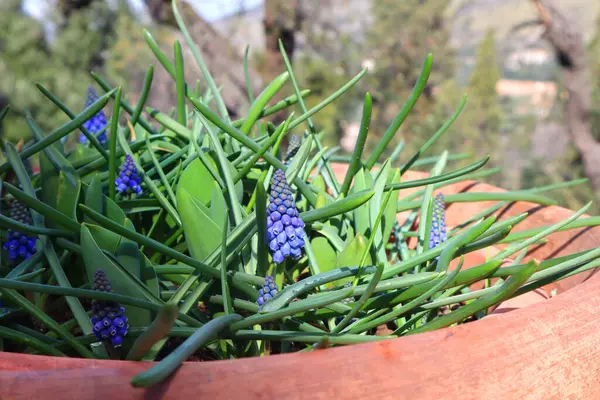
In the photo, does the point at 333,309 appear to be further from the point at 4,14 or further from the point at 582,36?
the point at 4,14

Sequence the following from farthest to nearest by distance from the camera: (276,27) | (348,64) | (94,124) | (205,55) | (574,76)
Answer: (348,64), (276,27), (574,76), (205,55), (94,124)

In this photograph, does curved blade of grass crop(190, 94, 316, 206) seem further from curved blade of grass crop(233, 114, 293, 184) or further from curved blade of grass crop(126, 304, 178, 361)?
curved blade of grass crop(126, 304, 178, 361)

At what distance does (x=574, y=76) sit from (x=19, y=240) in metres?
4.53

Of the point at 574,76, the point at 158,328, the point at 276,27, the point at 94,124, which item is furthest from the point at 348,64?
the point at 158,328

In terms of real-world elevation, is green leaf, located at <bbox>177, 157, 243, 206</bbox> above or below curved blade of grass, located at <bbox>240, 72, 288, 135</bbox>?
below

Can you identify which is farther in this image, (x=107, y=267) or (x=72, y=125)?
(x=72, y=125)

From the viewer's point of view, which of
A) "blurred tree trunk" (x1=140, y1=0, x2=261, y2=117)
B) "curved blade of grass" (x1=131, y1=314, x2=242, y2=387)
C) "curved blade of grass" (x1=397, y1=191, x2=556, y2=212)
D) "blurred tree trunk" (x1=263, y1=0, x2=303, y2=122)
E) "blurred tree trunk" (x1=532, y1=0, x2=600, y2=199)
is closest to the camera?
"curved blade of grass" (x1=131, y1=314, x2=242, y2=387)

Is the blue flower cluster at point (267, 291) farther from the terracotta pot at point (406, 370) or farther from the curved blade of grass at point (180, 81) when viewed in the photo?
the curved blade of grass at point (180, 81)

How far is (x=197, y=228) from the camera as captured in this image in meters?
0.51

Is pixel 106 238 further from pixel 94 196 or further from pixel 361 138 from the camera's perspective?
pixel 361 138

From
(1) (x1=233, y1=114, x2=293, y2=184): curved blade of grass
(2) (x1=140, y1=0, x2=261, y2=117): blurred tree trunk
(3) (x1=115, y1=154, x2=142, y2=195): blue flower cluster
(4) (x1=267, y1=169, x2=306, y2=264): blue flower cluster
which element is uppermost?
(2) (x1=140, y1=0, x2=261, y2=117): blurred tree trunk

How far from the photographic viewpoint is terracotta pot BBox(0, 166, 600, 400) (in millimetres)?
323

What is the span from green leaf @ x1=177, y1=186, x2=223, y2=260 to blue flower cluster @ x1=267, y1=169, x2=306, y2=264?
0.06 m

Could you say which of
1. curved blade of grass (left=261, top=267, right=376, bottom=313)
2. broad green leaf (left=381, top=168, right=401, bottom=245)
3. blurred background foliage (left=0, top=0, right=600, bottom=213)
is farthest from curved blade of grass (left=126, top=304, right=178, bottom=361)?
blurred background foliage (left=0, top=0, right=600, bottom=213)
